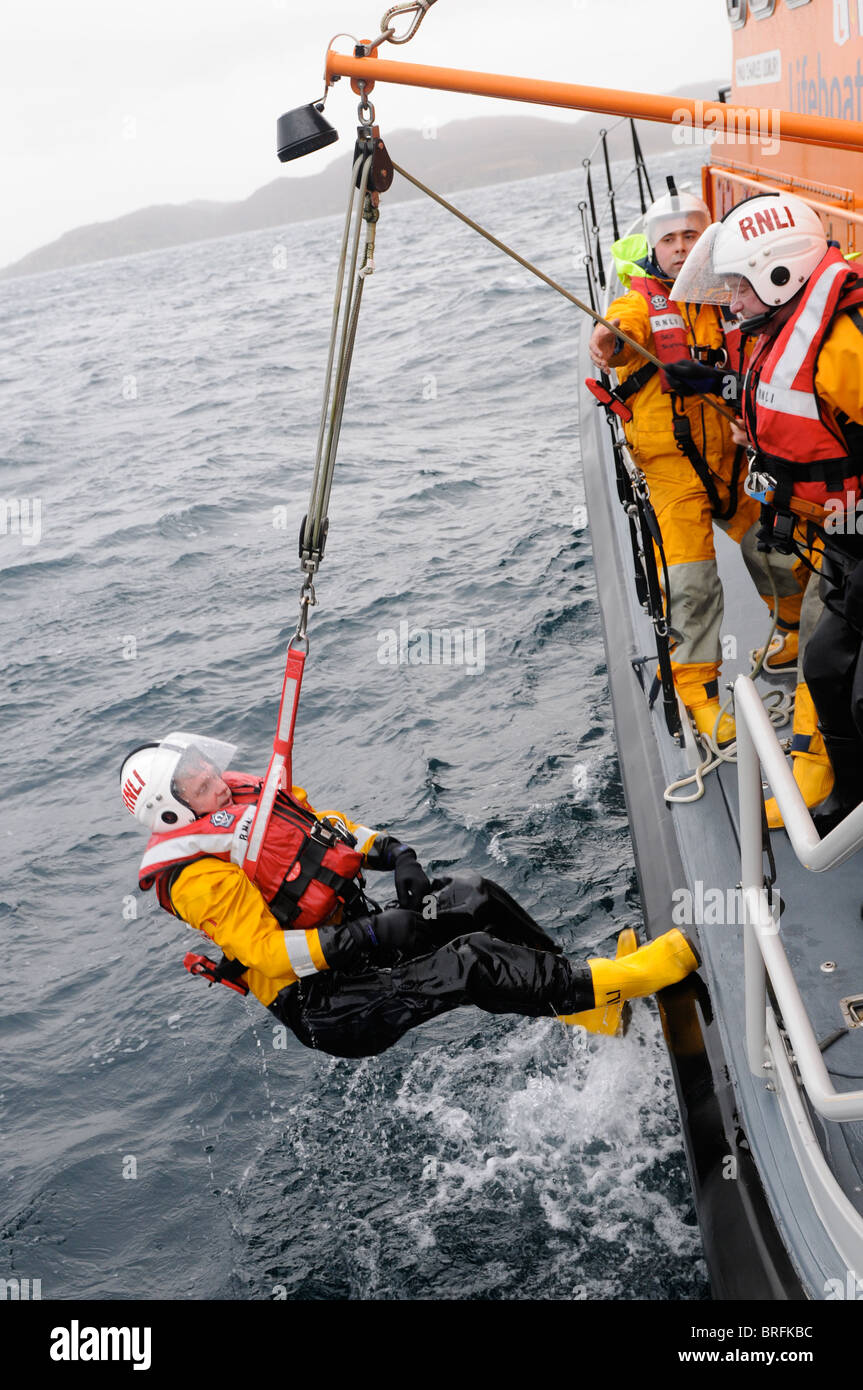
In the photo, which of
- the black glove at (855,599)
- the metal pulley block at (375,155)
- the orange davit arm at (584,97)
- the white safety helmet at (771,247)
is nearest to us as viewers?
the black glove at (855,599)

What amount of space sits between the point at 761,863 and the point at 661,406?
7.28 ft

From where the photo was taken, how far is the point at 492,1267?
4164 millimetres

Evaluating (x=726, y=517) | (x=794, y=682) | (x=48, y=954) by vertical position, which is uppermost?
(x=726, y=517)

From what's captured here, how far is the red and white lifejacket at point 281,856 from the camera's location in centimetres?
390

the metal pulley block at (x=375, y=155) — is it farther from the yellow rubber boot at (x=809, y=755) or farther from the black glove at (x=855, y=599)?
the yellow rubber boot at (x=809, y=755)

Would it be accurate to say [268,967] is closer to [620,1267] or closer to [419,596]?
[620,1267]

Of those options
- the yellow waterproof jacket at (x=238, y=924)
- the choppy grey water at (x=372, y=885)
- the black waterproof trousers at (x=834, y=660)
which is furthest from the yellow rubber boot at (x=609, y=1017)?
the black waterproof trousers at (x=834, y=660)

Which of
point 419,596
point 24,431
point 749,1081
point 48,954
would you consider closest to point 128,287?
point 24,431

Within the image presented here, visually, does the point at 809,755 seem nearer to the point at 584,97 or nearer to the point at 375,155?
the point at 584,97

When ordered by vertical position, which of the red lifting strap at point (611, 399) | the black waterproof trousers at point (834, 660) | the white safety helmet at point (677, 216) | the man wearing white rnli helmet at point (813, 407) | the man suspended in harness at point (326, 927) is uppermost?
the white safety helmet at point (677, 216)

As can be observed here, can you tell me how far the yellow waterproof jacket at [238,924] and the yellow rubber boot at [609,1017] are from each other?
1.33 meters

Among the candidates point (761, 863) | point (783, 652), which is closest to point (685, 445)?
point (783, 652)

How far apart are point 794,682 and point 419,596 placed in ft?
21.1

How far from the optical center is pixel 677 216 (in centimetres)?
409
